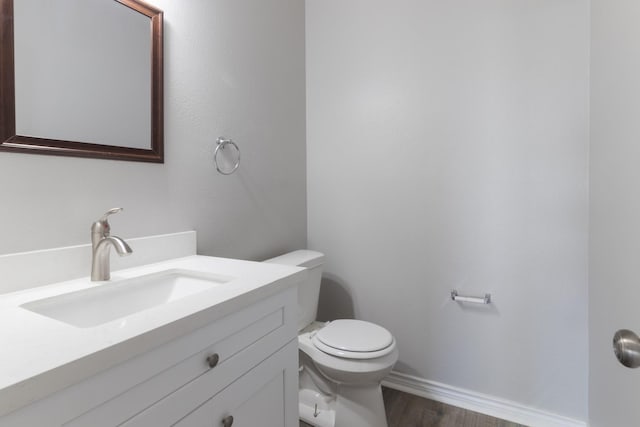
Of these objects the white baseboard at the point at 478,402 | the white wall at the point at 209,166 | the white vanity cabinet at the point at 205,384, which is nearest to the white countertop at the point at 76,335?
the white vanity cabinet at the point at 205,384

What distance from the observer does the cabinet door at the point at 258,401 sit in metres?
0.72

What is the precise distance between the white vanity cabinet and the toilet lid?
0.40 meters

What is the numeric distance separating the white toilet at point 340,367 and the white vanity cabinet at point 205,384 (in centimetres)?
38

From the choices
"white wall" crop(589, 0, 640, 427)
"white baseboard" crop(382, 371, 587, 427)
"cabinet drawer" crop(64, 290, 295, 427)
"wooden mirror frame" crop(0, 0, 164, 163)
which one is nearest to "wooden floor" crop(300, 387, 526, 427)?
"white baseboard" crop(382, 371, 587, 427)

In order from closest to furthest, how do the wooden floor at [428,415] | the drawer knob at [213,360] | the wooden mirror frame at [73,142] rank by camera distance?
the drawer knob at [213,360] → the wooden mirror frame at [73,142] → the wooden floor at [428,415]

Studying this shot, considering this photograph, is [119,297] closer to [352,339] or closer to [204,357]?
[204,357]

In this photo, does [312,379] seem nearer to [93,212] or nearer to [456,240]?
[456,240]

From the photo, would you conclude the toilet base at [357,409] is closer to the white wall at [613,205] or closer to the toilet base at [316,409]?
the toilet base at [316,409]

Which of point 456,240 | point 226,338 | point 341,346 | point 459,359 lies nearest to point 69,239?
point 226,338

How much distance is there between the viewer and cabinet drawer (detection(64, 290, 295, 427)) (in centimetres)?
54

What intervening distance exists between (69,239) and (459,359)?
71.1 inches

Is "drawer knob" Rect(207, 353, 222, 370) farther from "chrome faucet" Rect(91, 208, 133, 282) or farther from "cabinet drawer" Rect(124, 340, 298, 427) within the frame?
"chrome faucet" Rect(91, 208, 133, 282)

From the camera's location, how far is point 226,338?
2.48 ft

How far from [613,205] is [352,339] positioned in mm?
1086
